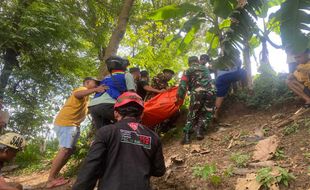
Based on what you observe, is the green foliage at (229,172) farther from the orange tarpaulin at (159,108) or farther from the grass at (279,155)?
the orange tarpaulin at (159,108)

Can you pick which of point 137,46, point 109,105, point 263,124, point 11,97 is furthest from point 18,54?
point 263,124

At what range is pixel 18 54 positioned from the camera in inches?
444

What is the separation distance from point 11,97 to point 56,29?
241cm

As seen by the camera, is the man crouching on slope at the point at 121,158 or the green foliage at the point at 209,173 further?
the green foliage at the point at 209,173

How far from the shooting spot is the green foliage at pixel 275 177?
3707 millimetres

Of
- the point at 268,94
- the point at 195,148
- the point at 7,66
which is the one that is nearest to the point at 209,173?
the point at 195,148

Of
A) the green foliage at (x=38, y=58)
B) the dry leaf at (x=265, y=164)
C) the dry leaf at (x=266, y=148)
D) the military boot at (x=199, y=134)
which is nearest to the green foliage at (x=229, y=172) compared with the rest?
the dry leaf at (x=265, y=164)

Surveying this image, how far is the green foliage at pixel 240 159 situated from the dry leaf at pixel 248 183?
0.43 metres

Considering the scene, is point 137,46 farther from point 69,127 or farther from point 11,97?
point 69,127

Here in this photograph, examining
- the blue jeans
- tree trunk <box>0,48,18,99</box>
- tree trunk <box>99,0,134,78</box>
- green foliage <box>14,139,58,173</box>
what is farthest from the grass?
tree trunk <box>0,48,18,99</box>

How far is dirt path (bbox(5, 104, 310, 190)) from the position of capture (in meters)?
4.18

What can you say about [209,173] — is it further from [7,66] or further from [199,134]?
[7,66]

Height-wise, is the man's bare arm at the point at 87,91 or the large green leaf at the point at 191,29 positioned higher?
the large green leaf at the point at 191,29

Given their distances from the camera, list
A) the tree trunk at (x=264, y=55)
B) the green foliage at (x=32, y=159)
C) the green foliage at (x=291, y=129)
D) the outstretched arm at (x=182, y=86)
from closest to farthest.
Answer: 1. the green foliage at (x=291, y=129)
2. the outstretched arm at (x=182, y=86)
3. the tree trunk at (x=264, y=55)
4. the green foliage at (x=32, y=159)
